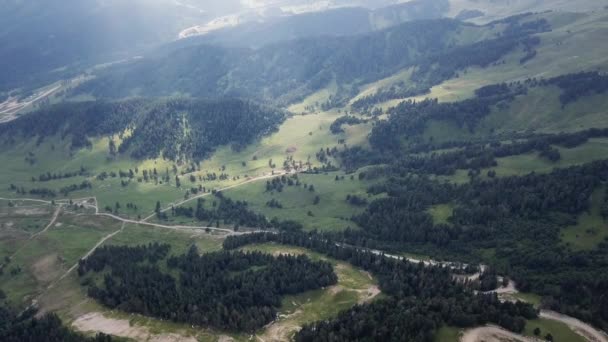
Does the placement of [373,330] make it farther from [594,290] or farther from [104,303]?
[104,303]

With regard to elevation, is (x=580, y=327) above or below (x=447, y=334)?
below

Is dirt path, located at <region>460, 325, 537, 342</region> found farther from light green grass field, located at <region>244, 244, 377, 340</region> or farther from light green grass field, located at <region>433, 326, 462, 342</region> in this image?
light green grass field, located at <region>244, 244, 377, 340</region>

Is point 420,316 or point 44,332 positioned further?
point 44,332

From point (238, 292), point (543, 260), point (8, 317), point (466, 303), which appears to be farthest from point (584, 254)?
point (8, 317)

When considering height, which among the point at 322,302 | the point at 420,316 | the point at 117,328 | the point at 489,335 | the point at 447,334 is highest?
the point at 420,316

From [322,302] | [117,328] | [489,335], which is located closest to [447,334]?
[489,335]

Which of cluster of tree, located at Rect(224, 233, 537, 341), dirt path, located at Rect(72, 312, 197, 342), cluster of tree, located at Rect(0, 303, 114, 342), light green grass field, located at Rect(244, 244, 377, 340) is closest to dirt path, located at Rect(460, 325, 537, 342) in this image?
cluster of tree, located at Rect(224, 233, 537, 341)

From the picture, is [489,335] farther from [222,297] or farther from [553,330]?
[222,297]
